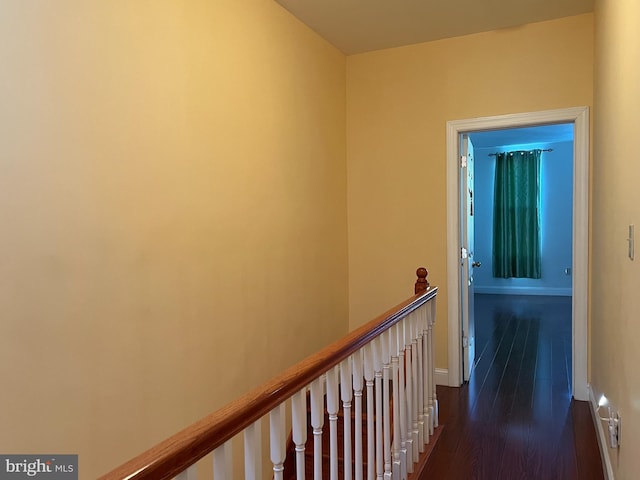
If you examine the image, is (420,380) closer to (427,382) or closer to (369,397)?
(427,382)

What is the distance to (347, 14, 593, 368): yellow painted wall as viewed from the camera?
3334 millimetres

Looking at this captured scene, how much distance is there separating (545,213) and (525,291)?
1.40 meters

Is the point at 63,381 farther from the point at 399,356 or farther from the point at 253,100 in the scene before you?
the point at 253,100

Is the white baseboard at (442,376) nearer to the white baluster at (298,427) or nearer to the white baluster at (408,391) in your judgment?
the white baluster at (408,391)

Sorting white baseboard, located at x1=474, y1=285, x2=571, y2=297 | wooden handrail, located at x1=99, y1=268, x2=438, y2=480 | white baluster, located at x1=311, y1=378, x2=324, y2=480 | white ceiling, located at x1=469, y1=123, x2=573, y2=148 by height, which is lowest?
white baseboard, located at x1=474, y1=285, x2=571, y2=297

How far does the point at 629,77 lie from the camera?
1.69 m

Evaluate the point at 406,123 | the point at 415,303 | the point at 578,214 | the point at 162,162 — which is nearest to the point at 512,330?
the point at 578,214

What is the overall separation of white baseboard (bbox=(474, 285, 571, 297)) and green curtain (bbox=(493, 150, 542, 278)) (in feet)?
0.88

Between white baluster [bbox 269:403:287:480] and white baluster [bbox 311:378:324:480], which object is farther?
white baluster [bbox 311:378:324:480]

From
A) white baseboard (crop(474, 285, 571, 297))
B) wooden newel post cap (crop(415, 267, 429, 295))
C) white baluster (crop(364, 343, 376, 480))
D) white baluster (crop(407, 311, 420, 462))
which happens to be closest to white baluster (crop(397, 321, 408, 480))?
white baluster (crop(407, 311, 420, 462))

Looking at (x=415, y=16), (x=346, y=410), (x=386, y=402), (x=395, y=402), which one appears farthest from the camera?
(x=415, y=16)

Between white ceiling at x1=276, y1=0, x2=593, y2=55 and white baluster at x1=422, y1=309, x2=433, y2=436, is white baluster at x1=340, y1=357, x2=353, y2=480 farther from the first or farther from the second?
white ceiling at x1=276, y1=0, x2=593, y2=55

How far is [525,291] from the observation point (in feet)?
27.5

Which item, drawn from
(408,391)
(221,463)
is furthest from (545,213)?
(221,463)
